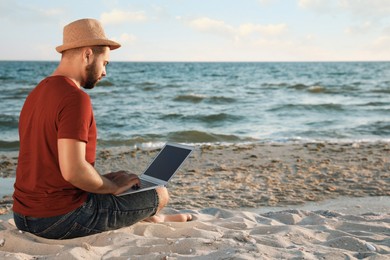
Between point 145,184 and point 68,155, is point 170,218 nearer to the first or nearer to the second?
point 145,184

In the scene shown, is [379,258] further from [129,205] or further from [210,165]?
[210,165]

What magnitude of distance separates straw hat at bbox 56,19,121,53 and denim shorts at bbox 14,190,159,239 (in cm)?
99

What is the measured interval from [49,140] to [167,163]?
104 cm

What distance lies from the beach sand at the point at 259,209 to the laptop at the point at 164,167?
1.17ft

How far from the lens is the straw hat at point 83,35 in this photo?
3.05m

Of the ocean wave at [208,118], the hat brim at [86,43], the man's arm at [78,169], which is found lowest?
the ocean wave at [208,118]

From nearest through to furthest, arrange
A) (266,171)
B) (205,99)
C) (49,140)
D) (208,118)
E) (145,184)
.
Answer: (49,140) < (145,184) < (266,171) < (208,118) < (205,99)

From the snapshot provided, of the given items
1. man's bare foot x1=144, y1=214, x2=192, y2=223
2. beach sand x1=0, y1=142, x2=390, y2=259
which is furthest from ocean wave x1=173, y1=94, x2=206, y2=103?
man's bare foot x1=144, y1=214, x2=192, y2=223

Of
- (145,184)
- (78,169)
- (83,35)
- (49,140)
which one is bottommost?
(145,184)

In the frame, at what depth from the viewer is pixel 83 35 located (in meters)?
3.07

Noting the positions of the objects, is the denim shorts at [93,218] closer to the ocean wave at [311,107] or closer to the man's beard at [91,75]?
the man's beard at [91,75]

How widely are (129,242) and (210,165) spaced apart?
12.5ft

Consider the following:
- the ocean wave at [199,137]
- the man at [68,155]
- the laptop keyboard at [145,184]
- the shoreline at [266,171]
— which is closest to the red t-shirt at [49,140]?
the man at [68,155]

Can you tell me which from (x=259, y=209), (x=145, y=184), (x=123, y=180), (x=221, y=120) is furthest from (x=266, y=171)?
(x=221, y=120)
